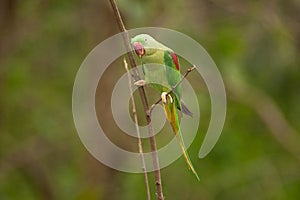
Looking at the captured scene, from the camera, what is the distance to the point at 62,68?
12.4 ft

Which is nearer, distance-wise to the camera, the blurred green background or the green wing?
the green wing

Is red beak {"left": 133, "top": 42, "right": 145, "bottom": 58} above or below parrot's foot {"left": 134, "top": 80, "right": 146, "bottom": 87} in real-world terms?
above

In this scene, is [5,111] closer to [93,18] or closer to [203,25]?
[93,18]

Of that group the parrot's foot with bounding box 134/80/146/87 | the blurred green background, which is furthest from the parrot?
the blurred green background

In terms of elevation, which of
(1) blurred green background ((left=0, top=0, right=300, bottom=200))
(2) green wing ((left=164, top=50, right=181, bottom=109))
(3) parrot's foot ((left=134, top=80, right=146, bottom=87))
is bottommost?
(3) parrot's foot ((left=134, top=80, right=146, bottom=87))

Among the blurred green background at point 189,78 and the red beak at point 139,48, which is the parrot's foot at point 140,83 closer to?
the red beak at point 139,48

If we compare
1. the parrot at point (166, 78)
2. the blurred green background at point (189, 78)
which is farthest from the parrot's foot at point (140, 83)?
the blurred green background at point (189, 78)

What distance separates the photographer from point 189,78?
339 centimetres

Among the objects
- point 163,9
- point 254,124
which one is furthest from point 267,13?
point 254,124

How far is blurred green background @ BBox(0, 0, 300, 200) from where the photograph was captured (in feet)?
10.9

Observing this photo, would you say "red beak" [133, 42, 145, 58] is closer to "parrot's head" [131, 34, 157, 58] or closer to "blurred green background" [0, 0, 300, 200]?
"parrot's head" [131, 34, 157, 58]

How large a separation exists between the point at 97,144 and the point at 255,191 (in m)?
0.85

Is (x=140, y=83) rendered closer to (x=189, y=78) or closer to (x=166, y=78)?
(x=166, y=78)

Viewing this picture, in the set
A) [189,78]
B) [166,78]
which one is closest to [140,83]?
[166,78]
